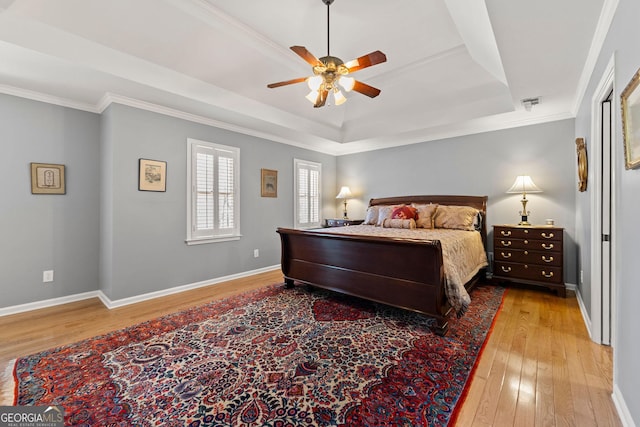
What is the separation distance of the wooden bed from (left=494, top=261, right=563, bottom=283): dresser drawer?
18.9 inches

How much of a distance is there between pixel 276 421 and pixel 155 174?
3.16 meters

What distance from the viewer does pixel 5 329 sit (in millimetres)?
2574

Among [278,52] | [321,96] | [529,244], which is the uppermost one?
[278,52]

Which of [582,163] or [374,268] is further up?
[582,163]

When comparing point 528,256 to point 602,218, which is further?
point 528,256

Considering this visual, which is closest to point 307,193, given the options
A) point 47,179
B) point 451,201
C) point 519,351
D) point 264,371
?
point 451,201

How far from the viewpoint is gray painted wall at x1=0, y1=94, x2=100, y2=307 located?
291 centimetres

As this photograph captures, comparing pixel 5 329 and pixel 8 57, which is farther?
pixel 5 329

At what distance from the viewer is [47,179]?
10.2 feet

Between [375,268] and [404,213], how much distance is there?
5.60ft

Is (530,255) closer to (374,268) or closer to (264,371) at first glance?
(374,268)

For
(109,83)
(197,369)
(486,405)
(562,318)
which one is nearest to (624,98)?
(486,405)

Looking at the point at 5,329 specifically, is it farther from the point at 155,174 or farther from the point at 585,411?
the point at 585,411

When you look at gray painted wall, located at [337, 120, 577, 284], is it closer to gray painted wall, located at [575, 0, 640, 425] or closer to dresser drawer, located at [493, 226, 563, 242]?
dresser drawer, located at [493, 226, 563, 242]
